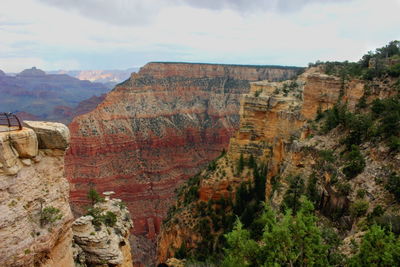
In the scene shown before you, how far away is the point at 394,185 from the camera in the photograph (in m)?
15.1

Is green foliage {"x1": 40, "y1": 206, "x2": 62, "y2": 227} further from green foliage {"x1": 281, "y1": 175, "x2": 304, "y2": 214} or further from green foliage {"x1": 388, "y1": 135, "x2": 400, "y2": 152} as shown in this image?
green foliage {"x1": 388, "y1": 135, "x2": 400, "y2": 152}

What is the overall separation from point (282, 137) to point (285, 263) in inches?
899

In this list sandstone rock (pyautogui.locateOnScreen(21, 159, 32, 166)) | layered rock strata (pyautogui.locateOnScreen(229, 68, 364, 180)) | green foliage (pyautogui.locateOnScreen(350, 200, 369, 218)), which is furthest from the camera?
layered rock strata (pyautogui.locateOnScreen(229, 68, 364, 180))

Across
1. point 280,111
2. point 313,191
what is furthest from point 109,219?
point 280,111

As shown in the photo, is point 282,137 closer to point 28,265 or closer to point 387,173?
point 387,173

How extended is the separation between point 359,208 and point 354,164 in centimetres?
360

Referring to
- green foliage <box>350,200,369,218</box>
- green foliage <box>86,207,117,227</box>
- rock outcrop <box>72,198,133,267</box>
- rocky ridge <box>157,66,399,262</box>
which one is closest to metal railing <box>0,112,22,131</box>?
rock outcrop <box>72,198,133,267</box>

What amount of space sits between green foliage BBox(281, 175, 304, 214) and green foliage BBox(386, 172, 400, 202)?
5.43 meters

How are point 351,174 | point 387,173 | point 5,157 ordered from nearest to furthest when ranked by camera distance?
point 5,157 < point 387,173 < point 351,174

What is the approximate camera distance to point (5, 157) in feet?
33.2

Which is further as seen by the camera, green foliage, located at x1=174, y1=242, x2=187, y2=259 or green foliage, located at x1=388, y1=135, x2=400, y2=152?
green foliage, located at x1=174, y1=242, x2=187, y2=259

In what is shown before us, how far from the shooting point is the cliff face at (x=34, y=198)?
10.2 m

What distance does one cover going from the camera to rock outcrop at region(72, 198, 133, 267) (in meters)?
14.8

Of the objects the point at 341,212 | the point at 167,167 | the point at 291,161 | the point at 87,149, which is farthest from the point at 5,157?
the point at 167,167
